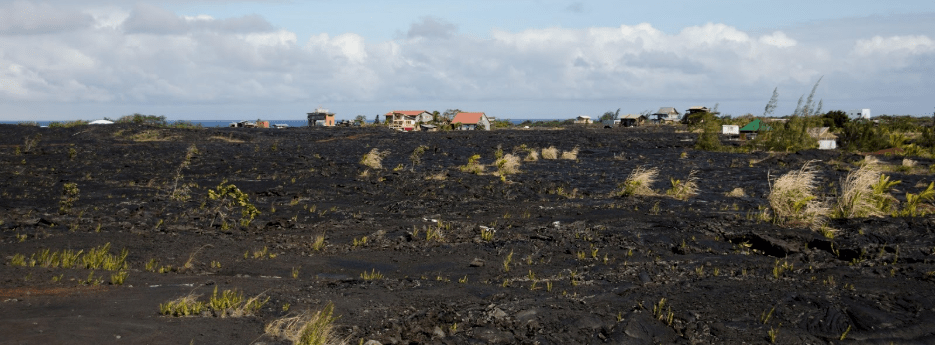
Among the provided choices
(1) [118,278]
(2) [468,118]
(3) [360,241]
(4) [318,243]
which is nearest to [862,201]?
(3) [360,241]

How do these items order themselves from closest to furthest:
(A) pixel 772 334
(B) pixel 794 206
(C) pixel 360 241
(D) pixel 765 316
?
(A) pixel 772 334 → (D) pixel 765 316 → (C) pixel 360 241 → (B) pixel 794 206

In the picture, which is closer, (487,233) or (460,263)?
(460,263)

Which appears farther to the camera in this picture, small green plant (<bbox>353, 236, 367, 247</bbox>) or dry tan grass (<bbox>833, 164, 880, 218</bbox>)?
dry tan grass (<bbox>833, 164, 880, 218</bbox>)

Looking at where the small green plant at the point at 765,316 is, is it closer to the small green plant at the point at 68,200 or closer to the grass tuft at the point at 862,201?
the grass tuft at the point at 862,201

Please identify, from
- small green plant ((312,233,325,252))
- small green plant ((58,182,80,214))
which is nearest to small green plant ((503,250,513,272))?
small green plant ((312,233,325,252))

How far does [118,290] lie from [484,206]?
480 inches

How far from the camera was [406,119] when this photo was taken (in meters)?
101

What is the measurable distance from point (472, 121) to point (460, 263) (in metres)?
77.8

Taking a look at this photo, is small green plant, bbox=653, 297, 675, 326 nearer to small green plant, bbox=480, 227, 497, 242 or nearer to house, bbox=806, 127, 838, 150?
small green plant, bbox=480, 227, 497, 242

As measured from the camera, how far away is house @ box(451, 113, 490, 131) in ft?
294

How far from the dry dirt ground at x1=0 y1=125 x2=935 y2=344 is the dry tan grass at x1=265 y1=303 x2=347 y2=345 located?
0.22 meters

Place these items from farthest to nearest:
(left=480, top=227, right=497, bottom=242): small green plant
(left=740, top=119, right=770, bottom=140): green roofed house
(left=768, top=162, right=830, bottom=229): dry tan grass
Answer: (left=740, top=119, right=770, bottom=140): green roofed house, (left=768, top=162, right=830, bottom=229): dry tan grass, (left=480, top=227, right=497, bottom=242): small green plant

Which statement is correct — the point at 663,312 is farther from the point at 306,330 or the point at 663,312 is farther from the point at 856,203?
the point at 856,203

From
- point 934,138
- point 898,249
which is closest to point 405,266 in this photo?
point 898,249
